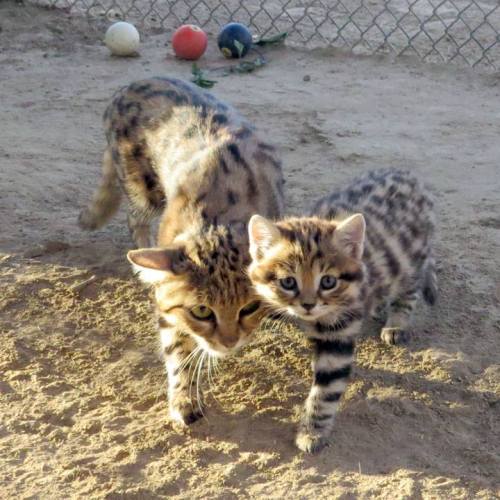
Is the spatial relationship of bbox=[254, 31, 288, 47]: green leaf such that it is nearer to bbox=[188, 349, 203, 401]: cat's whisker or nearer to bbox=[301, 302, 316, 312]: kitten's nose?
bbox=[188, 349, 203, 401]: cat's whisker

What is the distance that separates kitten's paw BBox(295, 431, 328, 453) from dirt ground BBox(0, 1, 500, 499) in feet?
0.20

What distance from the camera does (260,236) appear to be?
15.1 ft

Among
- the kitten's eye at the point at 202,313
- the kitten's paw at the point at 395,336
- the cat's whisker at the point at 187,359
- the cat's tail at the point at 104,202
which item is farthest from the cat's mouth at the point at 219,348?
the cat's tail at the point at 104,202

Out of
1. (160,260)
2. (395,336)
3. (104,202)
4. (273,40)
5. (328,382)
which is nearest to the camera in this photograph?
(160,260)

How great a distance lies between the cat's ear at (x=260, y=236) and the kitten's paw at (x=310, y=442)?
3.24 ft

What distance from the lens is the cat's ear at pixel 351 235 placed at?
4676mm

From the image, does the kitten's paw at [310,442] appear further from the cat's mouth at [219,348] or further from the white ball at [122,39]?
the white ball at [122,39]

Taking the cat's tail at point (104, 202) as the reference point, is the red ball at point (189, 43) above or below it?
above

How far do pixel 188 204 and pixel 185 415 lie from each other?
1214 millimetres

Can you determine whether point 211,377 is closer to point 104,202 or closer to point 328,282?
point 328,282

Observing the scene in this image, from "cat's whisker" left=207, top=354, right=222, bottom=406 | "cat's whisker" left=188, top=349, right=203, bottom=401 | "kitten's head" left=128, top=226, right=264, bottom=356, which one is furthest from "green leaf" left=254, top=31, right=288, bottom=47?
"kitten's head" left=128, top=226, right=264, bottom=356

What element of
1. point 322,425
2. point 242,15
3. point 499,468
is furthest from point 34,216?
point 242,15

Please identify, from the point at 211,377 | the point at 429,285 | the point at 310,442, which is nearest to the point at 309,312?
the point at 310,442

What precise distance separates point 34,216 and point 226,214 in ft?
8.49
